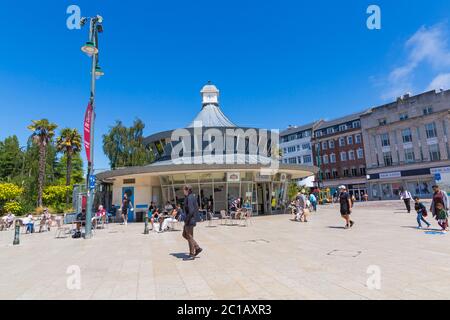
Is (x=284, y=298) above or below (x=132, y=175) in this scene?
below

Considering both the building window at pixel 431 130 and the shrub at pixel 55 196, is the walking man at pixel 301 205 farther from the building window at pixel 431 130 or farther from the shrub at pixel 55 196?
the building window at pixel 431 130

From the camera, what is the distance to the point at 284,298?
14.4 ft

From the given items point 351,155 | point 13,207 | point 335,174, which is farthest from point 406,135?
point 13,207

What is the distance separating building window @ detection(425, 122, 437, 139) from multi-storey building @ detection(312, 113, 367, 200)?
10.7m

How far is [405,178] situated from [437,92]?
545 inches

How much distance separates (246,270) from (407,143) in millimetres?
49632

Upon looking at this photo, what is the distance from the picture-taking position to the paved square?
4.76 m

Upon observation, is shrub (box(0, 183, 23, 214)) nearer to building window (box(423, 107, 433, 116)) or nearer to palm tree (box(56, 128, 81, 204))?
palm tree (box(56, 128, 81, 204))

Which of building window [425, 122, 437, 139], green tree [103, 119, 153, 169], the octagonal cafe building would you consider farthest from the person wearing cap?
building window [425, 122, 437, 139]

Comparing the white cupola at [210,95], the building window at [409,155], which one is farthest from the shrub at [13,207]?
the building window at [409,155]

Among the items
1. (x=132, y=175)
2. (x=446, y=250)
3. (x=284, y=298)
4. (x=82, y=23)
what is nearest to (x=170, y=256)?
(x=284, y=298)

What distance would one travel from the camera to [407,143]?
46062 millimetres

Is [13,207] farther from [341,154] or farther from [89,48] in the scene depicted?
[341,154]

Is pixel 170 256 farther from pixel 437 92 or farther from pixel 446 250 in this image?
pixel 437 92
